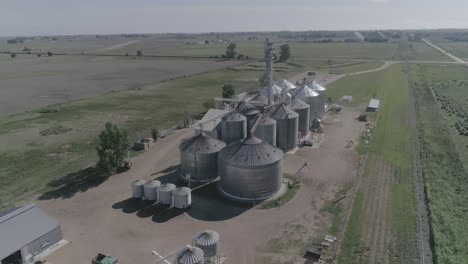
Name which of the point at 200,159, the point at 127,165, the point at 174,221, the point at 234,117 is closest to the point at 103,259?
the point at 174,221

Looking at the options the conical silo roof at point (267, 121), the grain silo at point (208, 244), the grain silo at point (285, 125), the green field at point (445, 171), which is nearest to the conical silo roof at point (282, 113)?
the grain silo at point (285, 125)

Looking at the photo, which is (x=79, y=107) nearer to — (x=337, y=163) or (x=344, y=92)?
(x=337, y=163)

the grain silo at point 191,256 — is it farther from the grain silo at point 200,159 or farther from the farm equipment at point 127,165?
the farm equipment at point 127,165

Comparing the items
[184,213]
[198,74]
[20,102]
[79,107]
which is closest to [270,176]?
[184,213]

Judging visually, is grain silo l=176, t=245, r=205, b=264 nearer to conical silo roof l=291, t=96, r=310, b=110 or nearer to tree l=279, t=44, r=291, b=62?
conical silo roof l=291, t=96, r=310, b=110

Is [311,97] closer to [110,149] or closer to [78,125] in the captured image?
[110,149]
